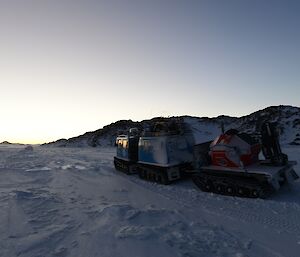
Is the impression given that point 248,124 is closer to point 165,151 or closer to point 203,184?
point 165,151

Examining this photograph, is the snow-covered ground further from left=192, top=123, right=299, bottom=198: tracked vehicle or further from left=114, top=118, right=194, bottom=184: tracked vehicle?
left=114, top=118, right=194, bottom=184: tracked vehicle

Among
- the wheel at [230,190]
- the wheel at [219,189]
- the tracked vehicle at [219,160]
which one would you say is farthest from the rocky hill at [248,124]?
the wheel at [230,190]

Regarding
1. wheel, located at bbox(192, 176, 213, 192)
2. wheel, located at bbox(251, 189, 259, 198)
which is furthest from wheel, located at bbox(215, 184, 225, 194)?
wheel, located at bbox(251, 189, 259, 198)

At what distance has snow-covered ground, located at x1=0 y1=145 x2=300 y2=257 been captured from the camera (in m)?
6.56

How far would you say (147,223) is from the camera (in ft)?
26.7

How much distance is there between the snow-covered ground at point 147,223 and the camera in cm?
656

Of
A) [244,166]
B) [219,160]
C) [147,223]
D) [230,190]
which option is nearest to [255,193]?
[230,190]

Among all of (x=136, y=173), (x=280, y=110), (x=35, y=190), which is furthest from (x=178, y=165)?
(x=280, y=110)

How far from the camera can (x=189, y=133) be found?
14789mm

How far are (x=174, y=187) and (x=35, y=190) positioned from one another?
5174 mm

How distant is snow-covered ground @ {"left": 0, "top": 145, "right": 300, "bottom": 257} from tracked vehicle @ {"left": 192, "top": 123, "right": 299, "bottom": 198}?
1.27 ft

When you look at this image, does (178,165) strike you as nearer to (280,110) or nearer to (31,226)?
(31,226)

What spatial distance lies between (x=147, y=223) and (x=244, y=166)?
4313 millimetres

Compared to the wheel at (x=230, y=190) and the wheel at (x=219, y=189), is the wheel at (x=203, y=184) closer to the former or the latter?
the wheel at (x=219, y=189)
